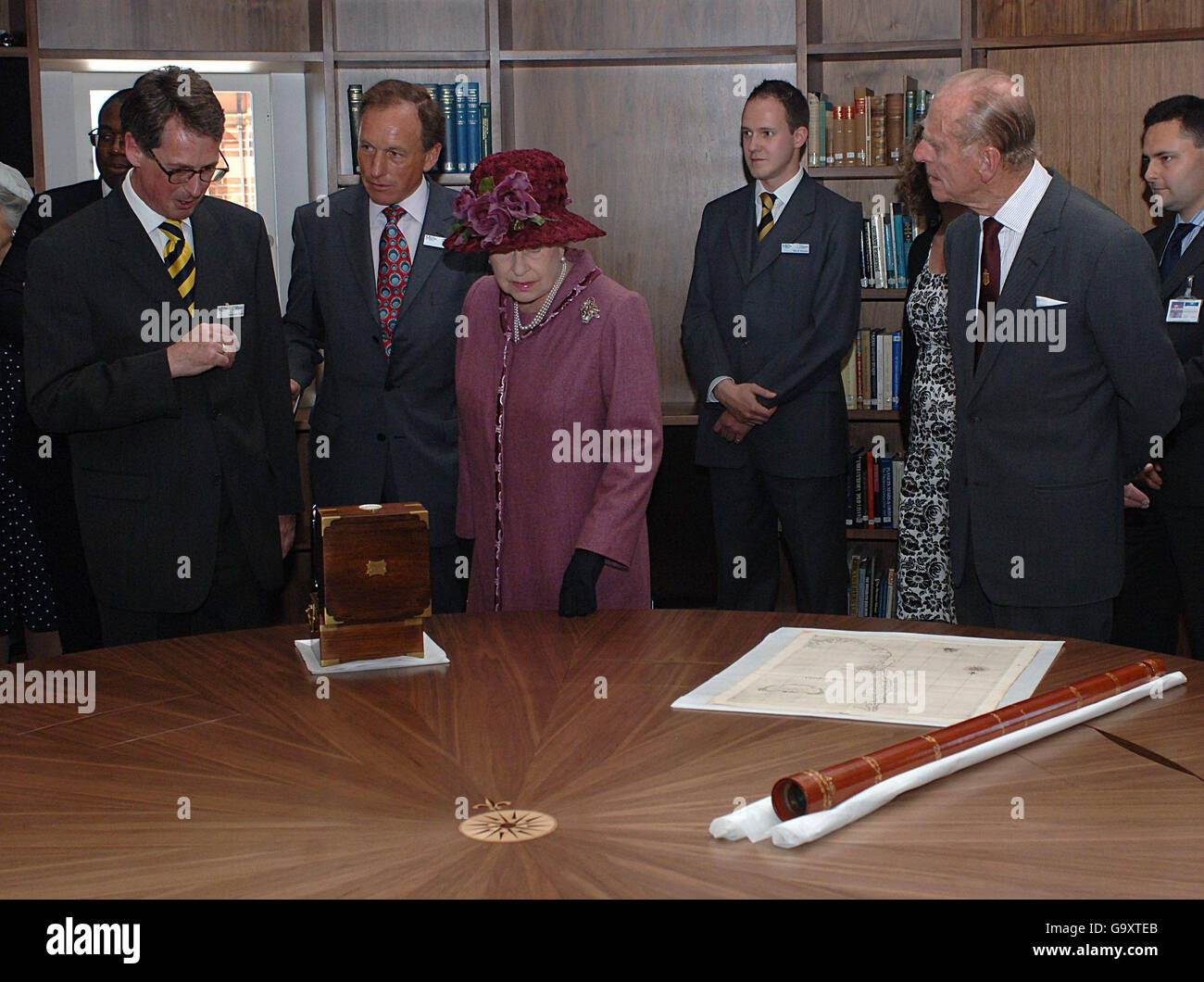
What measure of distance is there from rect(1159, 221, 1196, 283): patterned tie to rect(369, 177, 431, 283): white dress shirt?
6.79ft

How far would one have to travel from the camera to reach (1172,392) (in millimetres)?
2543

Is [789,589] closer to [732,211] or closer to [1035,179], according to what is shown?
[732,211]

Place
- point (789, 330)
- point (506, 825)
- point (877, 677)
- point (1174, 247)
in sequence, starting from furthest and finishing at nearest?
point (789, 330) < point (1174, 247) < point (877, 677) < point (506, 825)

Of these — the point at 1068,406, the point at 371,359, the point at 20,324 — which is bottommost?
the point at 1068,406

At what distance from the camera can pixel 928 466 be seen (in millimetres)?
3766

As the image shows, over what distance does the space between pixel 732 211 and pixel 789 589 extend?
1652 millimetres

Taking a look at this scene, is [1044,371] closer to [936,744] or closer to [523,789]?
[936,744]

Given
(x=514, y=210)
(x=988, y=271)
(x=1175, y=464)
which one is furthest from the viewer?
(x=1175, y=464)

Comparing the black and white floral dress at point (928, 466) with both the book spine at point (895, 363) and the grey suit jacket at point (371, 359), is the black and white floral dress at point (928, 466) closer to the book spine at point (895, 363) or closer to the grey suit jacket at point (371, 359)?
the book spine at point (895, 363)

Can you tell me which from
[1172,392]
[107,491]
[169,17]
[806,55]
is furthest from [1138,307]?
[169,17]

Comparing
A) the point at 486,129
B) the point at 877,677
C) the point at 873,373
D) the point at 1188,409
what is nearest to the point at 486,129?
the point at 486,129

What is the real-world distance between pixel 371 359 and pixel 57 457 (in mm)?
1072

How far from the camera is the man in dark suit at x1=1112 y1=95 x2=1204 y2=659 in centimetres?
352

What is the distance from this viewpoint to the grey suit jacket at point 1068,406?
2547 mm
